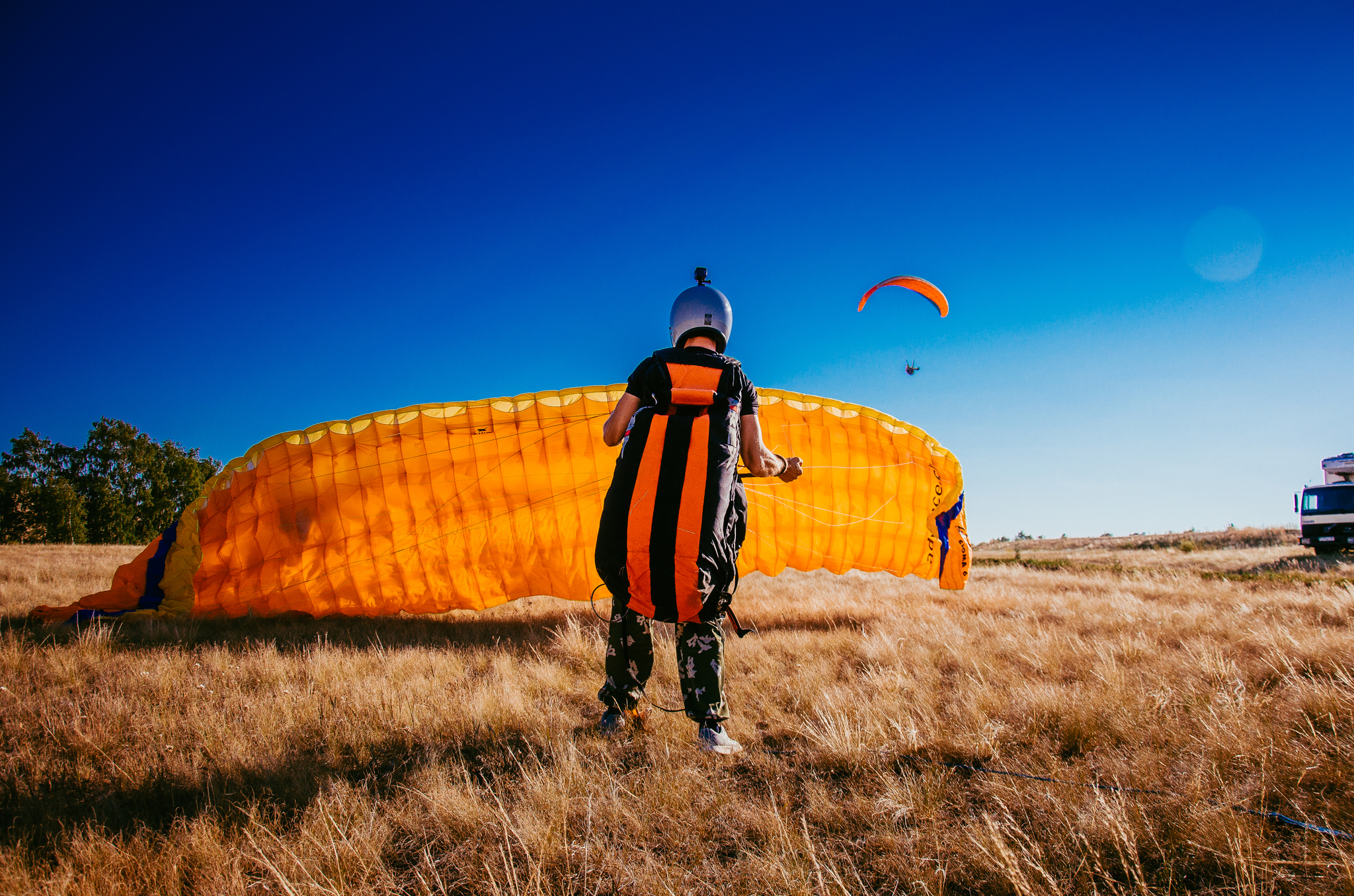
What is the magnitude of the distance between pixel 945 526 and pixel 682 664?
562 centimetres

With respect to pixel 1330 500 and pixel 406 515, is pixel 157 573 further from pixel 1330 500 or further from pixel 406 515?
pixel 1330 500

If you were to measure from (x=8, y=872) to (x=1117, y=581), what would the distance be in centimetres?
1198

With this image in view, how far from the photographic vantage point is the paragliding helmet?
9.58 feet

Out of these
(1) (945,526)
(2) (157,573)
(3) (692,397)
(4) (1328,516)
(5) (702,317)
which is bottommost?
(4) (1328,516)

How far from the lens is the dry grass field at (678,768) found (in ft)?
5.77

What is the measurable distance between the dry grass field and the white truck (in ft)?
61.1

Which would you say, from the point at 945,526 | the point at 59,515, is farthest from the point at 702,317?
the point at 59,515

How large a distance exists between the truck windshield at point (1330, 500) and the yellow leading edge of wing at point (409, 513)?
859 inches

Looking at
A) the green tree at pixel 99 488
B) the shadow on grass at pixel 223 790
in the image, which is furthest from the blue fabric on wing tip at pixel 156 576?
the green tree at pixel 99 488

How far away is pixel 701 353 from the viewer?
274cm

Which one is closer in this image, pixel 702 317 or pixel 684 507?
pixel 684 507

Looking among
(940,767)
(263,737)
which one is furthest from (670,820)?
(263,737)

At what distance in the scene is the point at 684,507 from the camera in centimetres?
238

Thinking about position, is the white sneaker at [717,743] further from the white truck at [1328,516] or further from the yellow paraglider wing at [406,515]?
the white truck at [1328,516]
